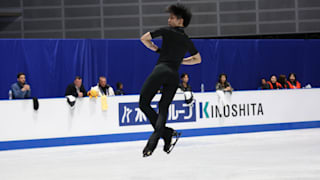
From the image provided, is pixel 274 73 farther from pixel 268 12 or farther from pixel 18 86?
pixel 18 86

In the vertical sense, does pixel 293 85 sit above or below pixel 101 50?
below

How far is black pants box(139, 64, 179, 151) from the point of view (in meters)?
5.70

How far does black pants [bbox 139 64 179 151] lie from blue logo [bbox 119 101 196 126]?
5.93 metres

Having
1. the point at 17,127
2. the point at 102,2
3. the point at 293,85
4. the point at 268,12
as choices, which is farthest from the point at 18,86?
the point at 268,12

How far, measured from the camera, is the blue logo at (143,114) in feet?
39.1

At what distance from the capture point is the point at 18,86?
11672 millimetres

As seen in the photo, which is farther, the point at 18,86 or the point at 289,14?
the point at 289,14

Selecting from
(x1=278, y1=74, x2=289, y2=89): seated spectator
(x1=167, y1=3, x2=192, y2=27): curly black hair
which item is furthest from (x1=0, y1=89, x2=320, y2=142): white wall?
(x1=167, y1=3, x2=192, y2=27): curly black hair

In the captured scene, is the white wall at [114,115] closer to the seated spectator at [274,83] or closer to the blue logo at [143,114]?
the blue logo at [143,114]

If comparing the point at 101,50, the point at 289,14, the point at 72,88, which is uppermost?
the point at 289,14

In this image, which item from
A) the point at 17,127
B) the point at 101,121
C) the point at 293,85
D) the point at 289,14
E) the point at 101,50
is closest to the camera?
the point at 17,127

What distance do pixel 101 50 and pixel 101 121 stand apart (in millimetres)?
3031

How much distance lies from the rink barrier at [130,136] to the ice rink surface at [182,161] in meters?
0.31

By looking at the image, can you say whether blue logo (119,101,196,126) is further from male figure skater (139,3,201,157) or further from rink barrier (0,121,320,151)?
male figure skater (139,3,201,157)
